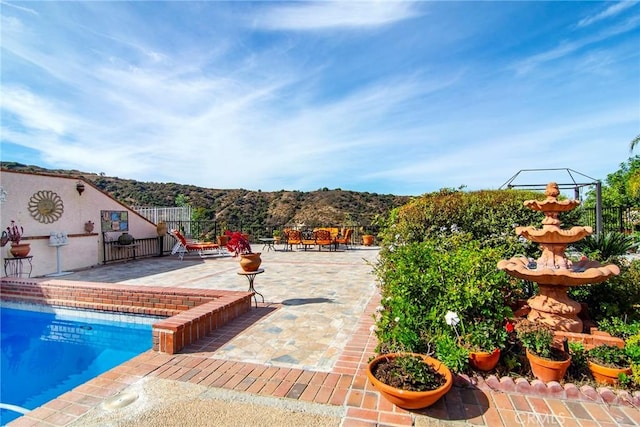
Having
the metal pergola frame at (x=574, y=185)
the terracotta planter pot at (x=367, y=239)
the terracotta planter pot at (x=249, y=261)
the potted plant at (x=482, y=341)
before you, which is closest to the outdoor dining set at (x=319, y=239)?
the terracotta planter pot at (x=367, y=239)

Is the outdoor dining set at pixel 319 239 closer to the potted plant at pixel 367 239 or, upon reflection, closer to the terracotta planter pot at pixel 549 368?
the potted plant at pixel 367 239

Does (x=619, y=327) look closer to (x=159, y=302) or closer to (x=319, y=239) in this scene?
(x=159, y=302)

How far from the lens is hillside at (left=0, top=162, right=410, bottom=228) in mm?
25188

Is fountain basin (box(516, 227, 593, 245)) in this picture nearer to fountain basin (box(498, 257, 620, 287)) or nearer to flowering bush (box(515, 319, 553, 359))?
fountain basin (box(498, 257, 620, 287))

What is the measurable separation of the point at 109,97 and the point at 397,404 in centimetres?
890

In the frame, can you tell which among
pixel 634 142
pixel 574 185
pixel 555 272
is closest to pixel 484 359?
pixel 555 272

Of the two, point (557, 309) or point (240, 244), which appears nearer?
point (557, 309)

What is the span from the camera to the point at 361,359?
2.82 metres

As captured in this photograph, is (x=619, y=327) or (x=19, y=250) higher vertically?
(x=19, y=250)

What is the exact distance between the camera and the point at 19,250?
6984mm

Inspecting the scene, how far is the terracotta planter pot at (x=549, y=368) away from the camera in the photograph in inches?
89.1

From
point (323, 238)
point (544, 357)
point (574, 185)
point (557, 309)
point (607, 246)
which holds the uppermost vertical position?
point (574, 185)

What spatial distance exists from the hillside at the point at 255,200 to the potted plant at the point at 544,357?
68.1 feet

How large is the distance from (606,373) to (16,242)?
32.1ft
